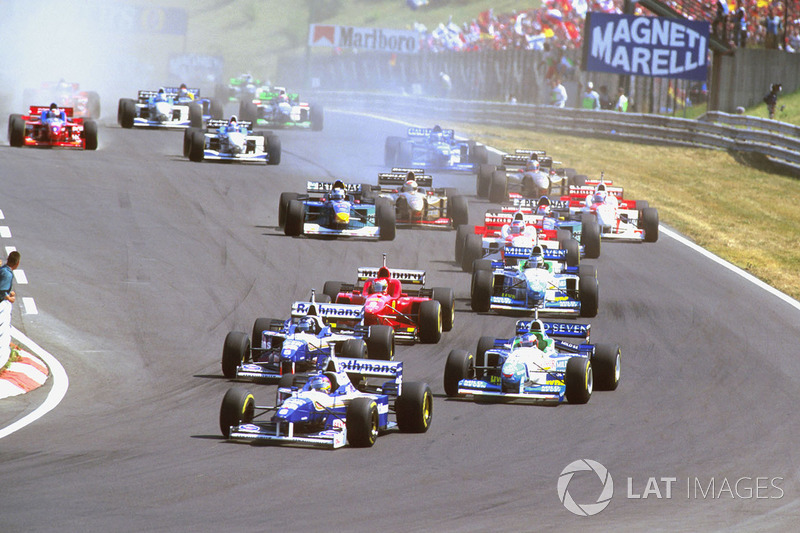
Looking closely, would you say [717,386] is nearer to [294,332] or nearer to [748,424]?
[748,424]

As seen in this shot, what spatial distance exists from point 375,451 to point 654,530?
158 inches

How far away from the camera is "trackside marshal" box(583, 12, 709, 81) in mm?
50312

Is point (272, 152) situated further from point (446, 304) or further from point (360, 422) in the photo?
point (360, 422)

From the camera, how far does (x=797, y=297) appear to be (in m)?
26.8

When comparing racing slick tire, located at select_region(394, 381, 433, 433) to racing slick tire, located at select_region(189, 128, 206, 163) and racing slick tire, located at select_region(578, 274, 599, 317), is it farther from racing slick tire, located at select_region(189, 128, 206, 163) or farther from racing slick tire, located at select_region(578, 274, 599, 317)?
racing slick tire, located at select_region(189, 128, 206, 163)

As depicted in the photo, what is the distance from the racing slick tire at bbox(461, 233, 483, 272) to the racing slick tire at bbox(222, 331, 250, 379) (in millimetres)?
9186

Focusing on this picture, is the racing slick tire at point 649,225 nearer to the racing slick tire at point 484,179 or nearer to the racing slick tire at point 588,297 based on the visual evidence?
the racing slick tire at point 484,179

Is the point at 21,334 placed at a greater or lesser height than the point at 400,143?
lesser

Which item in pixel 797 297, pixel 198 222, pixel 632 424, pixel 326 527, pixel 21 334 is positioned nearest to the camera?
pixel 326 527

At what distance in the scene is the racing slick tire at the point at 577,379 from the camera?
56.1 feet

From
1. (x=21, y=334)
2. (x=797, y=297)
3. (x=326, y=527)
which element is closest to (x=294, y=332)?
(x=21, y=334)

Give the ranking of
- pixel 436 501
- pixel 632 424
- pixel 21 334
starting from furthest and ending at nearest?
1. pixel 21 334
2. pixel 632 424
3. pixel 436 501

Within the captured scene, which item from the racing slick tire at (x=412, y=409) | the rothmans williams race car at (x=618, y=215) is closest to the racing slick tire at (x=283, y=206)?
the rothmans williams race car at (x=618, y=215)

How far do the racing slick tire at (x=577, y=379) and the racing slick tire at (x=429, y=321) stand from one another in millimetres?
3985
